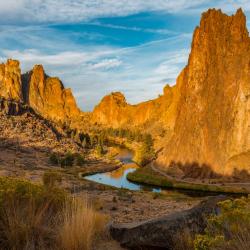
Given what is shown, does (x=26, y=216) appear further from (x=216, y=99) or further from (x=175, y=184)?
(x=216, y=99)

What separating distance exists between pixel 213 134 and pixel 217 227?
216ft

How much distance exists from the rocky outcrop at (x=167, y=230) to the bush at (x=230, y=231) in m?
1.19

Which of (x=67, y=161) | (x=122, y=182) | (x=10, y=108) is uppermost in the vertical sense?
(x=10, y=108)

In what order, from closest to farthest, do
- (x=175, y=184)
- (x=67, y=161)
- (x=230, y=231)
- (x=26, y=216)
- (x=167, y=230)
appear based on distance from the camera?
(x=230, y=231)
(x=167, y=230)
(x=26, y=216)
(x=175, y=184)
(x=67, y=161)

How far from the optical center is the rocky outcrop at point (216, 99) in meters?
64.8

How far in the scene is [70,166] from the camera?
270 feet

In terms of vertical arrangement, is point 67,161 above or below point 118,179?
above

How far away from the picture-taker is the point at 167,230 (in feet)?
23.5

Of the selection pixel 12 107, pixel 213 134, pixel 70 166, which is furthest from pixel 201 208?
pixel 12 107

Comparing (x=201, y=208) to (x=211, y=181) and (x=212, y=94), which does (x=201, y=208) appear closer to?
(x=211, y=181)

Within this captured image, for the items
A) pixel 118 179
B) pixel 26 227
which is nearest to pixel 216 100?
pixel 118 179

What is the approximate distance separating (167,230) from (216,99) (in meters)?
66.7

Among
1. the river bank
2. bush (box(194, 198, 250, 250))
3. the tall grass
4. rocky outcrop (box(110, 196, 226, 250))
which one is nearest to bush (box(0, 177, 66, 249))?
the tall grass

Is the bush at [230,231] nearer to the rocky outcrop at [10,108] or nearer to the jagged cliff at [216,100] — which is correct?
the jagged cliff at [216,100]
